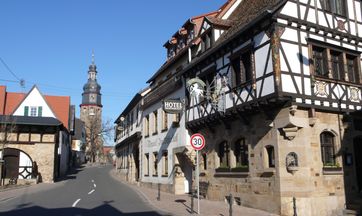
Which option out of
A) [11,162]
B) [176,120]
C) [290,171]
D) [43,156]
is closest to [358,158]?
[290,171]

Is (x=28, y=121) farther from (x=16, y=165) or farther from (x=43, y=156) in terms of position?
(x=16, y=165)

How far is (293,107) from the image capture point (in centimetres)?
1379

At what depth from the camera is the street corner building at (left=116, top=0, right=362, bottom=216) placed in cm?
1401

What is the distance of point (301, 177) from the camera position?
13.8 m

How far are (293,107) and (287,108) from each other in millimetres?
288

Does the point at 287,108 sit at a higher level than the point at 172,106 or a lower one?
lower

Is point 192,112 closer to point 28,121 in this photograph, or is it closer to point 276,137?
point 276,137

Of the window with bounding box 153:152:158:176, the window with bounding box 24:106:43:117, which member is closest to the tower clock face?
the window with bounding box 24:106:43:117

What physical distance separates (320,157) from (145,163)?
17.8m

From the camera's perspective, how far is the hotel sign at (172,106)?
68.8 ft

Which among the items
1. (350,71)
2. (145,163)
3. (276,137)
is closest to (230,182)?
(276,137)

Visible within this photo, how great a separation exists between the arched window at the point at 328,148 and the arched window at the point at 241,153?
10.4 ft

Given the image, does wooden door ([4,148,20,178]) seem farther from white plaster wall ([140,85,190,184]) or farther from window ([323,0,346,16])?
window ([323,0,346,16])

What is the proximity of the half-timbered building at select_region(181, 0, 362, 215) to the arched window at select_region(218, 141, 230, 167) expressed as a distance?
10cm
